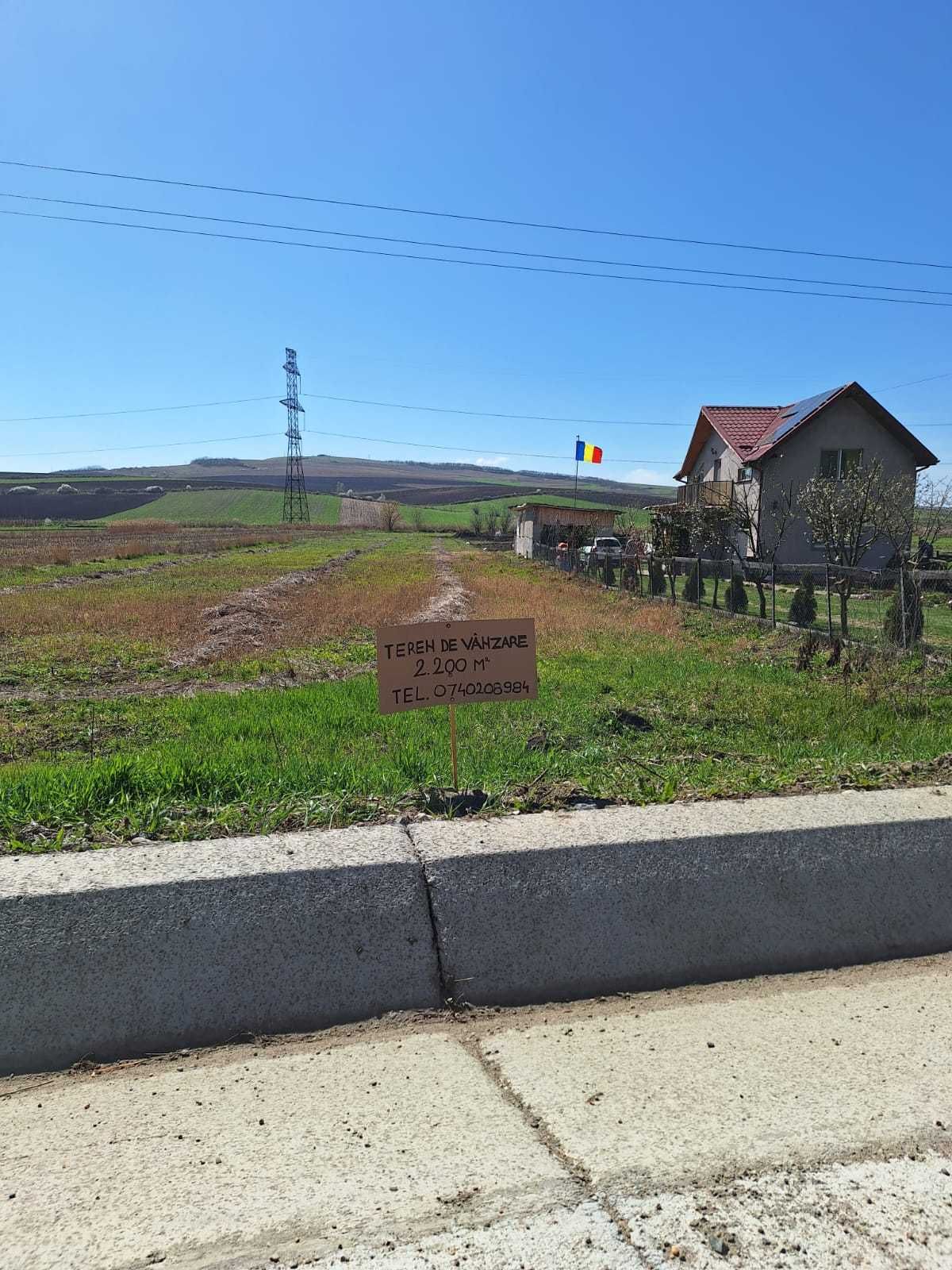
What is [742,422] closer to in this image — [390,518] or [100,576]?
[100,576]

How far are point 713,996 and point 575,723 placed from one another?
3.38 metres

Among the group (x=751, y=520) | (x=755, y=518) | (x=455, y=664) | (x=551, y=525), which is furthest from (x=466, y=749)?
(x=551, y=525)

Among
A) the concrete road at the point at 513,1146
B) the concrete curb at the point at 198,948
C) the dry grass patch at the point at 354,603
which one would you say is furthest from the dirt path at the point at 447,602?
the concrete road at the point at 513,1146

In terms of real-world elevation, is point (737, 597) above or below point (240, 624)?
above

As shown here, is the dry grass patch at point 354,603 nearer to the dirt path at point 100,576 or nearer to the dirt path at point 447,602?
the dirt path at point 447,602

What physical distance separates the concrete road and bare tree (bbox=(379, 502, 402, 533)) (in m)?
101

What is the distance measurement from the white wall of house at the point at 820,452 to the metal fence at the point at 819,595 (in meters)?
3.32

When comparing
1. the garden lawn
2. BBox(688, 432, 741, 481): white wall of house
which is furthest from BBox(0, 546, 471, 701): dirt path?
BBox(688, 432, 741, 481): white wall of house

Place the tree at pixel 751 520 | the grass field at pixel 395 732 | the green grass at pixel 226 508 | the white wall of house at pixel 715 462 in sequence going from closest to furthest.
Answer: the grass field at pixel 395 732, the tree at pixel 751 520, the white wall of house at pixel 715 462, the green grass at pixel 226 508

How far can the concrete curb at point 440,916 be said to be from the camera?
2.85 m

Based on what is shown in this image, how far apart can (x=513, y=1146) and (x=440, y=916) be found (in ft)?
2.98

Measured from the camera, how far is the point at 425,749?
552cm

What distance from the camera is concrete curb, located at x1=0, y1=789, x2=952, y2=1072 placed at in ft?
9.36

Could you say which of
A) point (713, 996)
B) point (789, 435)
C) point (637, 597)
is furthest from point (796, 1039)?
point (789, 435)
